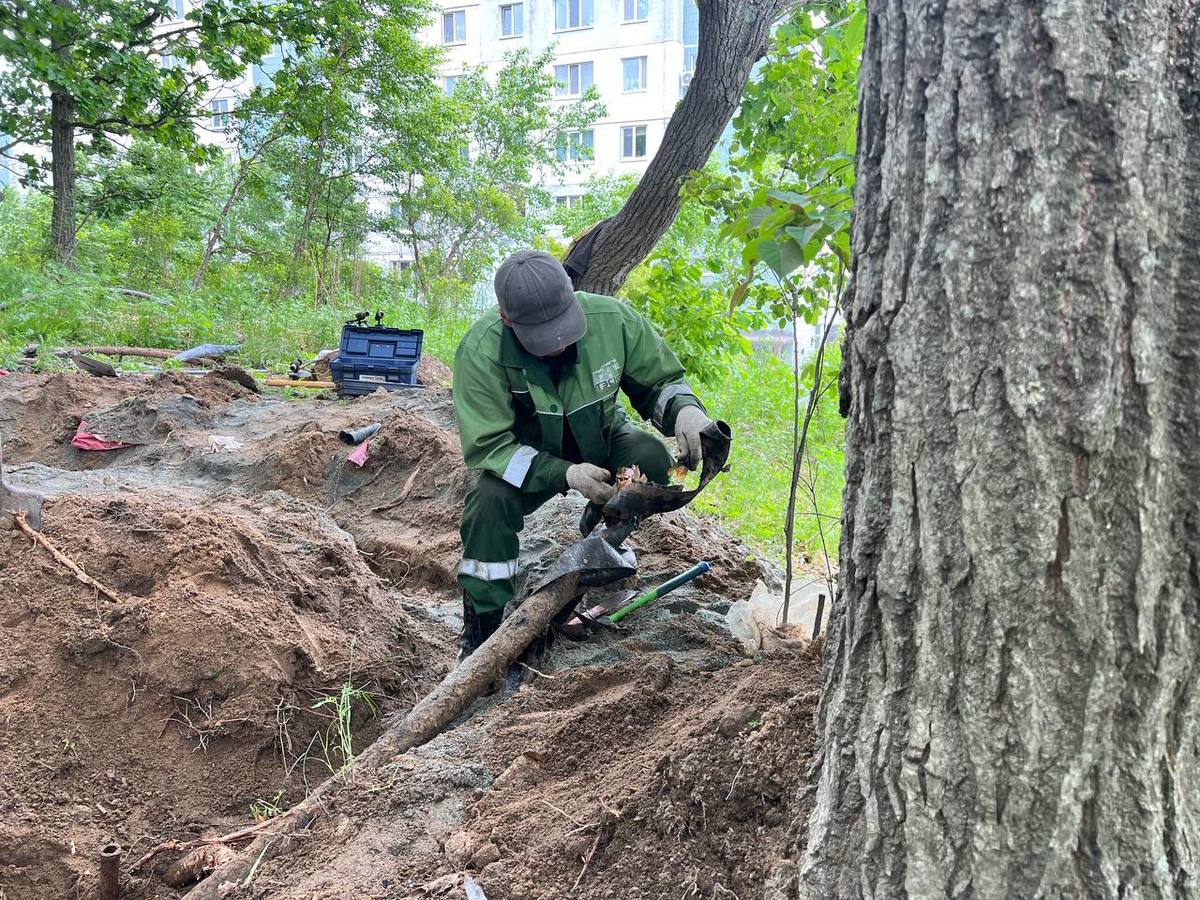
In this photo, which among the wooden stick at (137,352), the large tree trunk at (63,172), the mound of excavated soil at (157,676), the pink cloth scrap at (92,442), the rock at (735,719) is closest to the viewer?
the rock at (735,719)

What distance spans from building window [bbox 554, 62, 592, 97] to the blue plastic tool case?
82.6 feet

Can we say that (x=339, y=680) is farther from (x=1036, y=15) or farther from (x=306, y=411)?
(x=306, y=411)

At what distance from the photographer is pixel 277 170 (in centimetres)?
1722

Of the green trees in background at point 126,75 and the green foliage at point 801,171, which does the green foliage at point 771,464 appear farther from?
the green trees in background at point 126,75

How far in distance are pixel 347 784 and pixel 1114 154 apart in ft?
7.17

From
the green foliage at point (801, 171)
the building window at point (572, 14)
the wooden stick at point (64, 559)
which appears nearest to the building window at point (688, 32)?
the building window at point (572, 14)

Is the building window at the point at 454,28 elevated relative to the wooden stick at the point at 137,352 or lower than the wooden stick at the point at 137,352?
elevated

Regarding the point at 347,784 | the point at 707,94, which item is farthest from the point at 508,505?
the point at 707,94

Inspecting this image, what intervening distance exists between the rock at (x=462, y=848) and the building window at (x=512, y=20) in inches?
1283

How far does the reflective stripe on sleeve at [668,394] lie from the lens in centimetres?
347

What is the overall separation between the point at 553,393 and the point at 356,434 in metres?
2.92

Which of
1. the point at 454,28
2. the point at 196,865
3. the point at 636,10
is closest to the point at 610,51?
the point at 636,10

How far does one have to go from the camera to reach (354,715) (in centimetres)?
326

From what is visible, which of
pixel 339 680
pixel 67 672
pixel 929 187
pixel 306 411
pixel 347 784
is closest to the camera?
pixel 929 187
